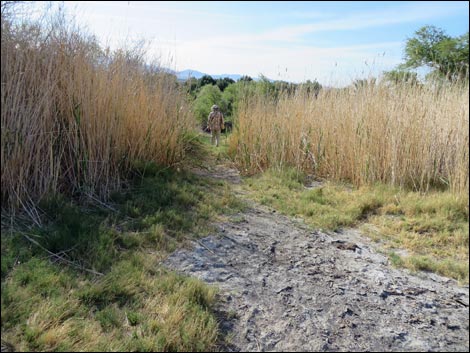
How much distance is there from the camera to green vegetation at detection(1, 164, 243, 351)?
212cm

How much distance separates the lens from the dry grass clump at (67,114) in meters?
3.37

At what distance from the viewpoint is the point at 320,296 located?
276 centimetres

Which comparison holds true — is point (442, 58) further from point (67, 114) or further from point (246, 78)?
point (67, 114)

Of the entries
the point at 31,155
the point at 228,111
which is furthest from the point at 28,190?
the point at 228,111

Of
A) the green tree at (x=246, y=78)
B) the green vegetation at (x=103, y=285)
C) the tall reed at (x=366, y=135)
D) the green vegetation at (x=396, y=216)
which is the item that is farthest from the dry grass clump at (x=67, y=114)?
the green tree at (x=246, y=78)

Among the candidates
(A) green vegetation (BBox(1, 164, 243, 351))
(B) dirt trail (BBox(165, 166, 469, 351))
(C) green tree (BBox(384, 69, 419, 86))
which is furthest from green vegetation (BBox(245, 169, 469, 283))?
(C) green tree (BBox(384, 69, 419, 86))

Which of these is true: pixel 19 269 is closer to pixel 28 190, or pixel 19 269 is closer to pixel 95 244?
pixel 95 244

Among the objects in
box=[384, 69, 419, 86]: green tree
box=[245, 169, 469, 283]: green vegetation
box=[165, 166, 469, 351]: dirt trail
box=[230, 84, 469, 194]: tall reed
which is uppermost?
box=[384, 69, 419, 86]: green tree

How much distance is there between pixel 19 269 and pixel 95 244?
1.94 feet

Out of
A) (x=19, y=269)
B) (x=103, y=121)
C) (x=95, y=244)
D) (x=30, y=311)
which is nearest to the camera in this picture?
(x=30, y=311)

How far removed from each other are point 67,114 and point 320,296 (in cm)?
297

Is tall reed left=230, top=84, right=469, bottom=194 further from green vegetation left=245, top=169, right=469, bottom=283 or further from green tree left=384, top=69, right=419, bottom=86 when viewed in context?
green vegetation left=245, top=169, right=469, bottom=283

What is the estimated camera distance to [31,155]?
3.52 meters

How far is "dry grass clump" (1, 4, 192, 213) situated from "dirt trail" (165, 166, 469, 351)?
4.92 ft
